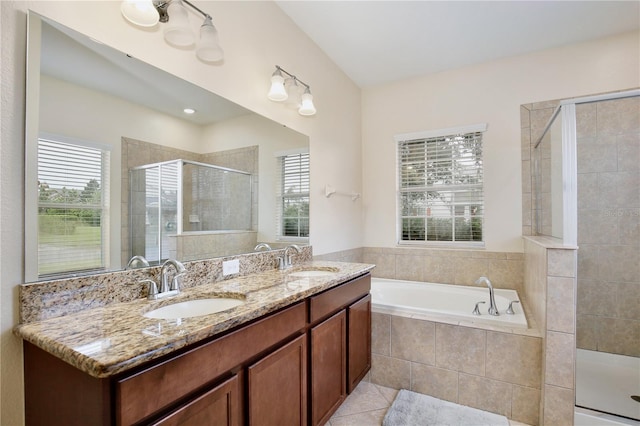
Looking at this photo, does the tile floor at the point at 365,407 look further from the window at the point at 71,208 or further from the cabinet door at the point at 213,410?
the window at the point at 71,208

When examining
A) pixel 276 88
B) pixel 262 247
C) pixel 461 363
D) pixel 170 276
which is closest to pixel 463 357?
pixel 461 363

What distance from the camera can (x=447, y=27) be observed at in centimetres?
251

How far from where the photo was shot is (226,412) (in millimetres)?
1062

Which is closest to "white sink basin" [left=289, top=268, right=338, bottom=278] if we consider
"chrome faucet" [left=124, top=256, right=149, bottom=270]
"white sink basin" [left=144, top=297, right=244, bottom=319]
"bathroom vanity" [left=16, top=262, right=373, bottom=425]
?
"bathroom vanity" [left=16, top=262, right=373, bottom=425]

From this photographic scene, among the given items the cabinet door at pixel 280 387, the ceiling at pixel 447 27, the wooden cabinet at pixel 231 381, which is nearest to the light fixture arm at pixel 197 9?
the ceiling at pixel 447 27

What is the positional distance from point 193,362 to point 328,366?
97 cm

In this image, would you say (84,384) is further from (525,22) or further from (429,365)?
(525,22)

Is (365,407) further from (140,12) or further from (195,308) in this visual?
(140,12)

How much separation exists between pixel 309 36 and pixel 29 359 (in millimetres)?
2708

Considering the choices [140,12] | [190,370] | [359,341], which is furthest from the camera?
[359,341]

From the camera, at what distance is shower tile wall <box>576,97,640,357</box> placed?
2.41m

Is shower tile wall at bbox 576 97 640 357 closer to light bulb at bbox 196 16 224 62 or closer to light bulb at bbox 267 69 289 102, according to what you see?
light bulb at bbox 267 69 289 102

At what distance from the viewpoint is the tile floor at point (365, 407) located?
195cm

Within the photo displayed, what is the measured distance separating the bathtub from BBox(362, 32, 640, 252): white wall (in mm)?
467
